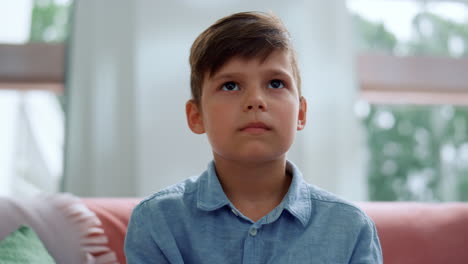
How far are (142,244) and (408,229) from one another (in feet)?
2.27

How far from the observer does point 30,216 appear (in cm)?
126

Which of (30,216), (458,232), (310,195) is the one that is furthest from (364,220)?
(30,216)

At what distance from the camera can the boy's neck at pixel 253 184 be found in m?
1.08

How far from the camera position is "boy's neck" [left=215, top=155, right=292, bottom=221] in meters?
1.08

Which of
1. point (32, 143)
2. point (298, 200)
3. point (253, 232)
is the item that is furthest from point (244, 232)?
point (32, 143)

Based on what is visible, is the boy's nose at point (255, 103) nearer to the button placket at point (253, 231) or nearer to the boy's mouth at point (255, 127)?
the boy's mouth at point (255, 127)

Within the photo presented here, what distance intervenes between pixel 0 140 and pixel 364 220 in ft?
4.73

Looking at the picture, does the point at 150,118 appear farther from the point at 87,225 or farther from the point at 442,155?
the point at 442,155

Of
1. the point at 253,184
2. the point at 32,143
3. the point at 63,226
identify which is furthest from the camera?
the point at 32,143

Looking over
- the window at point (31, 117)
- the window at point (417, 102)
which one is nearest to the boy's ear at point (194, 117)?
the window at point (31, 117)

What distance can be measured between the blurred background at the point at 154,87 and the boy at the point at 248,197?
80 cm

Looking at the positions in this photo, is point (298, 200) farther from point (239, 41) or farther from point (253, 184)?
A: point (239, 41)

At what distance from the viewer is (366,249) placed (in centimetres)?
102

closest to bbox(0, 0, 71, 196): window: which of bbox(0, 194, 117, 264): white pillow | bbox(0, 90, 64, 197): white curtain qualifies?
bbox(0, 90, 64, 197): white curtain
